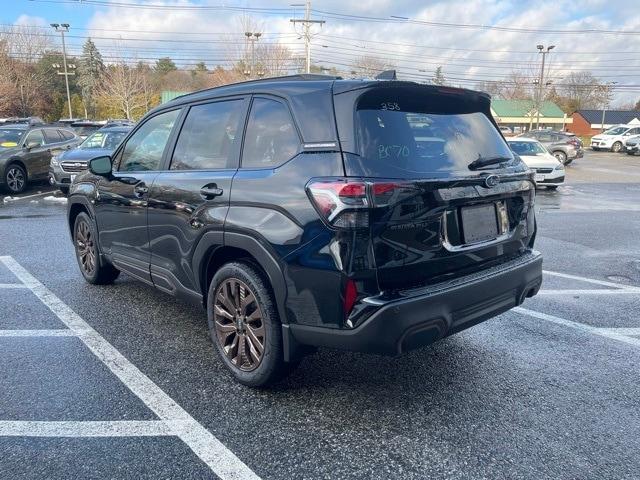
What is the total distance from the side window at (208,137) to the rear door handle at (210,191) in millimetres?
158

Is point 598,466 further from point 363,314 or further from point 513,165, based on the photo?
point 513,165

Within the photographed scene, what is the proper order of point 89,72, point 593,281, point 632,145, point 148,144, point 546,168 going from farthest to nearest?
point 89,72, point 632,145, point 546,168, point 593,281, point 148,144

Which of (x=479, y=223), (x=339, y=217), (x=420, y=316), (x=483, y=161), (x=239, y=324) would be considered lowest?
(x=239, y=324)

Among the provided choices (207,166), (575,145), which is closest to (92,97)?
(575,145)

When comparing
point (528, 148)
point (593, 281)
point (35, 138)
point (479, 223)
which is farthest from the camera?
point (528, 148)

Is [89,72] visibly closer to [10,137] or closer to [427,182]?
[10,137]

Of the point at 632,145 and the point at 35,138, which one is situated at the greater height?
the point at 35,138

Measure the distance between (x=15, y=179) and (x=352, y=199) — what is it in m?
13.5

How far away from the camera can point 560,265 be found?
21.6 feet

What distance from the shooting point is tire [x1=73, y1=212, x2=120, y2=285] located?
5.25 meters

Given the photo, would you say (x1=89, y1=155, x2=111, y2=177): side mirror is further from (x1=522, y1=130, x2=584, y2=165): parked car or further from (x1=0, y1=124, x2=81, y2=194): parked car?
(x1=522, y1=130, x2=584, y2=165): parked car

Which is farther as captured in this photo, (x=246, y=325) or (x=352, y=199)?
(x=246, y=325)

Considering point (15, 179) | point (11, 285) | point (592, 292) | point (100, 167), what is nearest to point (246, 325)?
point (100, 167)

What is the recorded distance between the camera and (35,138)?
1409cm
